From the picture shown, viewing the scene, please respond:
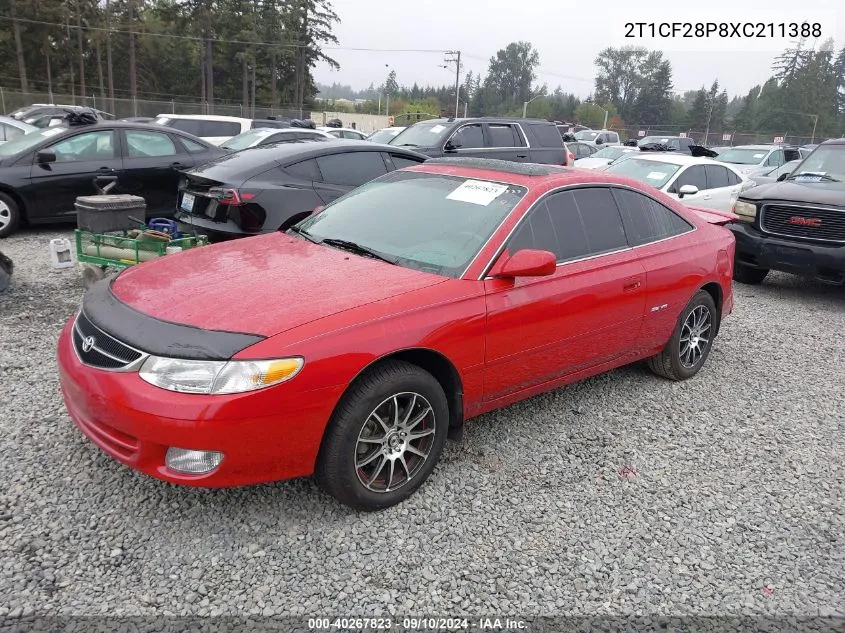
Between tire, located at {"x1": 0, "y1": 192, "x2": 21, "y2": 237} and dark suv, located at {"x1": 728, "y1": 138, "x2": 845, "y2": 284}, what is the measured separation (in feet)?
30.2

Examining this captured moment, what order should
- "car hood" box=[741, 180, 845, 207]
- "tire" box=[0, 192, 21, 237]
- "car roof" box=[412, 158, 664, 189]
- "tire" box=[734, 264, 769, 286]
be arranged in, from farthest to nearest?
"tire" box=[734, 264, 769, 286], "tire" box=[0, 192, 21, 237], "car hood" box=[741, 180, 845, 207], "car roof" box=[412, 158, 664, 189]

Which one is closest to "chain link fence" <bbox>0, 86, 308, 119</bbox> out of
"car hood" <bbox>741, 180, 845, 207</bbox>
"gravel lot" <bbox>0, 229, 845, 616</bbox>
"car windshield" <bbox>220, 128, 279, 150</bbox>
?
"car windshield" <bbox>220, 128, 279, 150</bbox>

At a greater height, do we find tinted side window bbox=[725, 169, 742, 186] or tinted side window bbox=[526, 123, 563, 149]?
tinted side window bbox=[526, 123, 563, 149]

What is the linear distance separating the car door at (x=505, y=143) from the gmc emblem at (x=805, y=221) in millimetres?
4412

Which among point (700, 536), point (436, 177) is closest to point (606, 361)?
point (700, 536)

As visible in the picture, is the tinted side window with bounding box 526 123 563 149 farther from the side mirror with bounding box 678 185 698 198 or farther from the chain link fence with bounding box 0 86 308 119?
the chain link fence with bounding box 0 86 308 119

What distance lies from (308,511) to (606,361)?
7.34ft

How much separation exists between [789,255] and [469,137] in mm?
5197

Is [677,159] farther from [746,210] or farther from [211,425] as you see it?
[211,425]

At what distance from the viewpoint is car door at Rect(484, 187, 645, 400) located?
346cm

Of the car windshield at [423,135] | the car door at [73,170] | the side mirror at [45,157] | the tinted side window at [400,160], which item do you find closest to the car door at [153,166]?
the car door at [73,170]

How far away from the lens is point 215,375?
258 cm

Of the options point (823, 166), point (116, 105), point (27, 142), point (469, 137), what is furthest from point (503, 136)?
point (116, 105)

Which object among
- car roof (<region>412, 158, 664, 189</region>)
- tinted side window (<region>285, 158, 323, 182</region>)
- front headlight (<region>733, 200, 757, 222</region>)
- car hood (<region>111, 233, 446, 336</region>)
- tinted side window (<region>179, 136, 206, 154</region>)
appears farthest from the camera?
tinted side window (<region>179, 136, 206, 154</region>)
